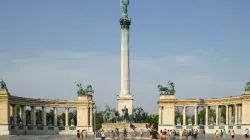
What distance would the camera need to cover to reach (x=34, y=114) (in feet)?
346

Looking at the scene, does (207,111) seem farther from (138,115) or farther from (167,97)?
(138,115)

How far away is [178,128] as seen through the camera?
10731 cm

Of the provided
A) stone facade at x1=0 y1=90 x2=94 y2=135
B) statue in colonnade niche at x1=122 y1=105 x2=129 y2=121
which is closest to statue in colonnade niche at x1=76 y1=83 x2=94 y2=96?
stone facade at x1=0 y1=90 x2=94 y2=135

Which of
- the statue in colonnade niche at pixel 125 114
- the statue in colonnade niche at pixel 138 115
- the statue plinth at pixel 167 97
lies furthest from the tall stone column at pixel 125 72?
the statue plinth at pixel 167 97

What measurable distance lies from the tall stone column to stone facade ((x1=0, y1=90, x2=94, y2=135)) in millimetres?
23958

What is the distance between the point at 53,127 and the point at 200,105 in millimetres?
35391

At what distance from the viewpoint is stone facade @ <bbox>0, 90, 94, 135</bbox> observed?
93.1 m

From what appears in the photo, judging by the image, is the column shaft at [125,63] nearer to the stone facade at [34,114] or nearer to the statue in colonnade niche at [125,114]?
the statue in colonnade niche at [125,114]

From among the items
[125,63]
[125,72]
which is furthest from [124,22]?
[125,72]

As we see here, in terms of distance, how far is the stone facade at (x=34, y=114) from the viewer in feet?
306

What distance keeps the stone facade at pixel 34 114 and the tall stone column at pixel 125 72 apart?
78.6ft

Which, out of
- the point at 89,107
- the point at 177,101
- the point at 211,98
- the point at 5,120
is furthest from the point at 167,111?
the point at 5,120

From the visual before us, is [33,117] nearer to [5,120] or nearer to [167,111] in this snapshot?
[5,120]

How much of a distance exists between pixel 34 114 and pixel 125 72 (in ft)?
95.2
